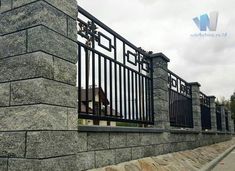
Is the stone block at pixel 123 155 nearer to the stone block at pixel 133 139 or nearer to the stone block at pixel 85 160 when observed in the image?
the stone block at pixel 133 139

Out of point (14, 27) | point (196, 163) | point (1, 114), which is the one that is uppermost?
point (14, 27)

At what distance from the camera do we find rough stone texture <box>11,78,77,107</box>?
→ 3387mm

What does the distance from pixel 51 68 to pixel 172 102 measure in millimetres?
5963

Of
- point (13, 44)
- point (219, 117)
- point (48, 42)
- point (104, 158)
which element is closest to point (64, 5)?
point (48, 42)

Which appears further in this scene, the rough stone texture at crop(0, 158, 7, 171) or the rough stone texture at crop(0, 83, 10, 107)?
the rough stone texture at crop(0, 83, 10, 107)

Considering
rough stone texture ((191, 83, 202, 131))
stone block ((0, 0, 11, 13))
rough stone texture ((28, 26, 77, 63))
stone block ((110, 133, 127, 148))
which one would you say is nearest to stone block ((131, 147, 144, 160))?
stone block ((110, 133, 127, 148))

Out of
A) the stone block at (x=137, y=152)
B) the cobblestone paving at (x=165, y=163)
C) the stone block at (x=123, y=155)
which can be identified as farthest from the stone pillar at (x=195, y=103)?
the stone block at (x=123, y=155)

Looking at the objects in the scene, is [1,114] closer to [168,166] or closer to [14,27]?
[14,27]

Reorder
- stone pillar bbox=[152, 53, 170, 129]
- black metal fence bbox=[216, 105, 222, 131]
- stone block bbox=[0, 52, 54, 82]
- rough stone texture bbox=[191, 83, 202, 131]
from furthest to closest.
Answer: black metal fence bbox=[216, 105, 222, 131] < rough stone texture bbox=[191, 83, 202, 131] < stone pillar bbox=[152, 53, 170, 129] < stone block bbox=[0, 52, 54, 82]

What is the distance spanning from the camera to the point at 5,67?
12.1ft

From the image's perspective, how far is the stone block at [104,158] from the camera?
4.45 m

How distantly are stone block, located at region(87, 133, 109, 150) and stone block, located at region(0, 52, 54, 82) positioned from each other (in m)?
1.25

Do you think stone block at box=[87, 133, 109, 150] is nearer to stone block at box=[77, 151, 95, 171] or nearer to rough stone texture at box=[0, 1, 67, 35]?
stone block at box=[77, 151, 95, 171]

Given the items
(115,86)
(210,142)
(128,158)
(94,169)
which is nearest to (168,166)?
(128,158)
